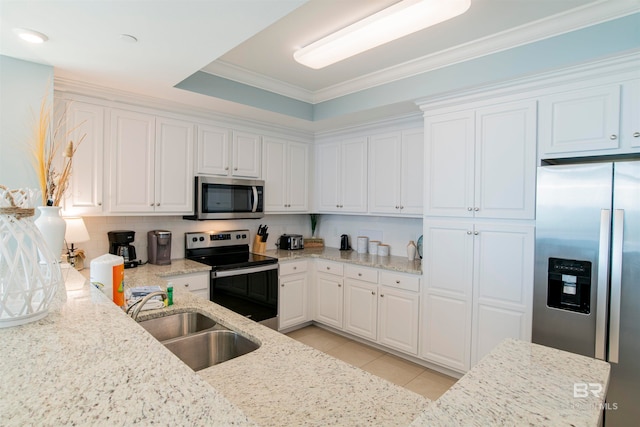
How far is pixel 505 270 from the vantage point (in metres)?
2.46

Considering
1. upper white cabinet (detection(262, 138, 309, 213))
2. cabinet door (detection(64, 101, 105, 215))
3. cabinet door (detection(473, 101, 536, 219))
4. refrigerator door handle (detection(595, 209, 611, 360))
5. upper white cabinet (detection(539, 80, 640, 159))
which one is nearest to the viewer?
refrigerator door handle (detection(595, 209, 611, 360))

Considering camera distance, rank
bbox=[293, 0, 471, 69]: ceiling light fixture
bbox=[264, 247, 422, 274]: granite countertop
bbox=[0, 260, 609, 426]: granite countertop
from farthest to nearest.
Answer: bbox=[264, 247, 422, 274]: granite countertop
bbox=[293, 0, 471, 69]: ceiling light fixture
bbox=[0, 260, 609, 426]: granite countertop

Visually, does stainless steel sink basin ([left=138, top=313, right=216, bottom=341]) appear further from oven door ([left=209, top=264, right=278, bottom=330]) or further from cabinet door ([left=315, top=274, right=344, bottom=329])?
cabinet door ([left=315, top=274, right=344, bottom=329])

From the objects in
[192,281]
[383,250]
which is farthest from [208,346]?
[383,250]

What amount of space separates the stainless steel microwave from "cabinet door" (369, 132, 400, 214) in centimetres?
126

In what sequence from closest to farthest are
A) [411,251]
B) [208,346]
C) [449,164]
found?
[208,346] → [449,164] → [411,251]

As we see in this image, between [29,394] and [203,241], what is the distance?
2.90 metres

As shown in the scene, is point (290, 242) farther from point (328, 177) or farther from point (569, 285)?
point (569, 285)

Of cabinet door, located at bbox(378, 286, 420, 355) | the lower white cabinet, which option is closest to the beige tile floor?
cabinet door, located at bbox(378, 286, 420, 355)

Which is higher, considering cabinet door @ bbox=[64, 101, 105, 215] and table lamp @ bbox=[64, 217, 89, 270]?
cabinet door @ bbox=[64, 101, 105, 215]

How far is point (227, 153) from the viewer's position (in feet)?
11.3

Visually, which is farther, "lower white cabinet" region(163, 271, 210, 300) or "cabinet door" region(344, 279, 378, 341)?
"cabinet door" region(344, 279, 378, 341)

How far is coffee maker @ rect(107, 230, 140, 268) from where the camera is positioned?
2.83 metres

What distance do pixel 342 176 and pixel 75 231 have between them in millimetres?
2657
